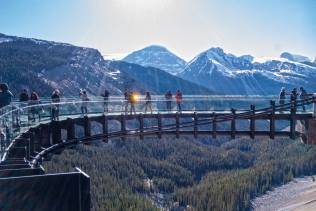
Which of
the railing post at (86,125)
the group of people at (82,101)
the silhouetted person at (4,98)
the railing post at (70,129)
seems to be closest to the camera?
the silhouetted person at (4,98)

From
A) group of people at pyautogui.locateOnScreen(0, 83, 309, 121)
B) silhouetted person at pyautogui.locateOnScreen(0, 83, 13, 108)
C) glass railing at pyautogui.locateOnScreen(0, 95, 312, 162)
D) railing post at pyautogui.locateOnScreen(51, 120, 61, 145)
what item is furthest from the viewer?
railing post at pyautogui.locateOnScreen(51, 120, 61, 145)

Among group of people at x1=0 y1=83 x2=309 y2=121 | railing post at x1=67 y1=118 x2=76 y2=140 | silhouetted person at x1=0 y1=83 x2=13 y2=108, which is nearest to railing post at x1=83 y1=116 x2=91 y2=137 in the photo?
group of people at x1=0 y1=83 x2=309 y2=121

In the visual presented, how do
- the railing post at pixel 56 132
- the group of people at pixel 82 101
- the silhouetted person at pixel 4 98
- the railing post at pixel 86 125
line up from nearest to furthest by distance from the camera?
the silhouetted person at pixel 4 98 < the group of people at pixel 82 101 < the railing post at pixel 56 132 < the railing post at pixel 86 125

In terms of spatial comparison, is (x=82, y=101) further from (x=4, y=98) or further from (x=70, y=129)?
(x=4, y=98)

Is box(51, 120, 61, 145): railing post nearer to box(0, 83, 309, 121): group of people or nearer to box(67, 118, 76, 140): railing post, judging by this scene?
box(0, 83, 309, 121): group of people

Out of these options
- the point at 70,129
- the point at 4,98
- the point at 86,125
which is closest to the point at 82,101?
the point at 86,125

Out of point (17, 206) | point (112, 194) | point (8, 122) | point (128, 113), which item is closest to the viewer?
point (17, 206)

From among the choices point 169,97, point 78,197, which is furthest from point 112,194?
point 78,197

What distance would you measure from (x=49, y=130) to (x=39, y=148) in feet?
9.30

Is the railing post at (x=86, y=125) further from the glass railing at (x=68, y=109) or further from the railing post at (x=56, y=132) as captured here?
the railing post at (x=56, y=132)

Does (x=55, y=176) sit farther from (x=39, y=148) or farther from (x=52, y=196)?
(x=39, y=148)

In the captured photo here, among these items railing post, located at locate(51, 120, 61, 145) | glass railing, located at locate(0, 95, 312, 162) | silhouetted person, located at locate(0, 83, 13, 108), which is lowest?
railing post, located at locate(51, 120, 61, 145)

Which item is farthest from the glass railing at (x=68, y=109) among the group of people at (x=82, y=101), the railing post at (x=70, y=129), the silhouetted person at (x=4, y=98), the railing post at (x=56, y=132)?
the railing post at (x=70, y=129)

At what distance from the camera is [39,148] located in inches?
1084
